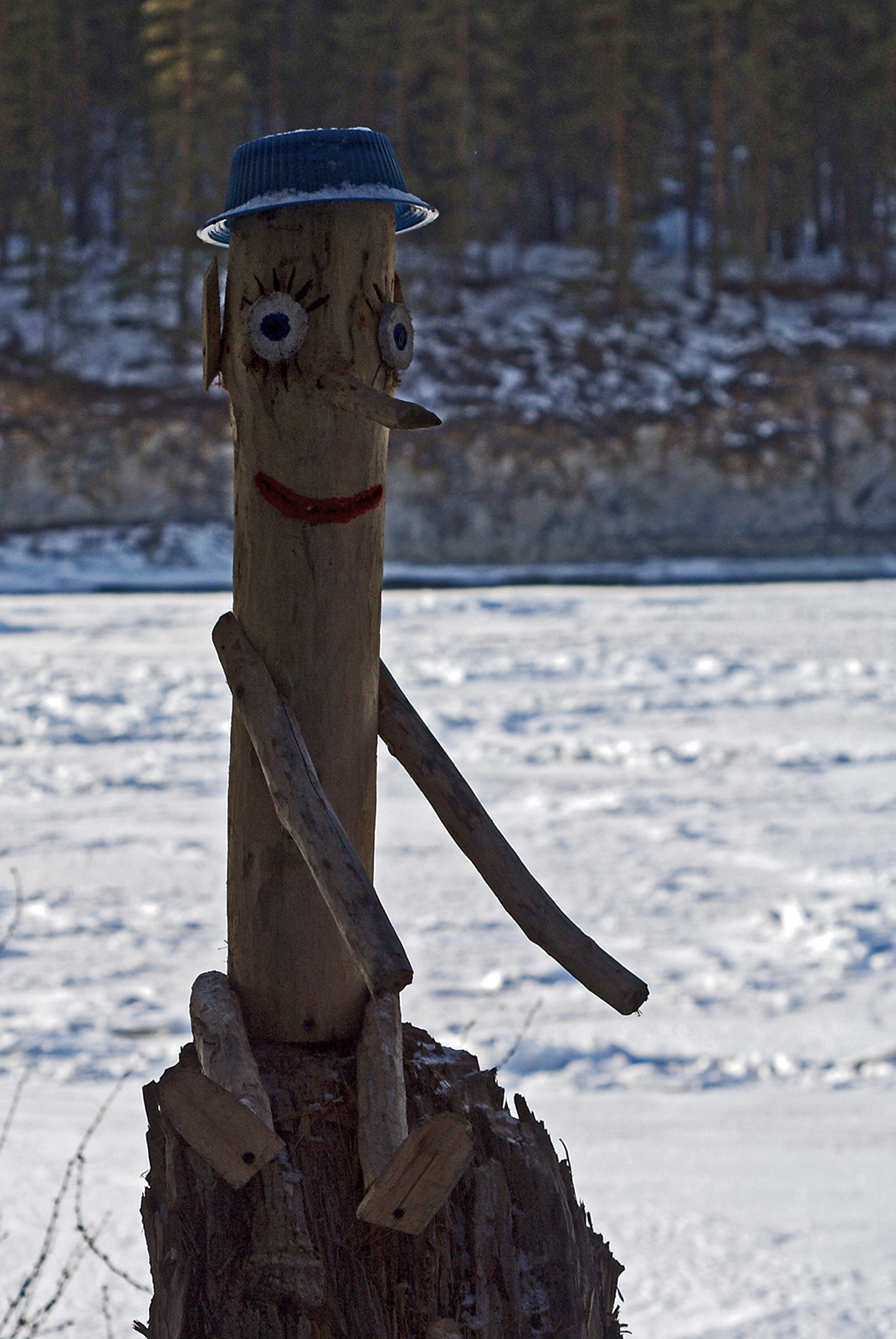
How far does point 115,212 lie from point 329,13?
291 inches

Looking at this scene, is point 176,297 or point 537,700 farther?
point 176,297

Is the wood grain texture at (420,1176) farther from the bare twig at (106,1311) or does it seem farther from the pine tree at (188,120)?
the pine tree at (188,120)

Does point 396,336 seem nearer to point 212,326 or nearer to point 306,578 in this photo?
point 212,326

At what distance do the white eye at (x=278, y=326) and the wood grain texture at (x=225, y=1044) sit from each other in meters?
0.93

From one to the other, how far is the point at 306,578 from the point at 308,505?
0.10 m

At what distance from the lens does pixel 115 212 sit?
3338 centimetres

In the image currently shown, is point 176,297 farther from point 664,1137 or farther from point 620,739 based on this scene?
point 664,1137

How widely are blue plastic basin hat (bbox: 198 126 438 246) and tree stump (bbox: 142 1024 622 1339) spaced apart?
1211 mm

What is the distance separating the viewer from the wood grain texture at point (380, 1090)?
1.70 metres

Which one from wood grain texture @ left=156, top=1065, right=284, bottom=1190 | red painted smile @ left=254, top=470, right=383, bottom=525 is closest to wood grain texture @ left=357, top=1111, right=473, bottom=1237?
wood grain texture @ left=156, top=1065, right=284, bottom=1190

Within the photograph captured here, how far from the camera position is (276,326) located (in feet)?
5.71

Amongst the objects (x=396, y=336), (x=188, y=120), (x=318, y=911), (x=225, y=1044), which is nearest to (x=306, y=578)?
(x=396, y=336)

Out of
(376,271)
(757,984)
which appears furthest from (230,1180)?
(757,984)

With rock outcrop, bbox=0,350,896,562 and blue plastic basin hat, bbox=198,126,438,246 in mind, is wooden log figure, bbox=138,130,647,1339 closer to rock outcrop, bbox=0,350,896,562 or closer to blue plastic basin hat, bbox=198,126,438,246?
blue plastic basin hat, bbox=198,126,438,246
